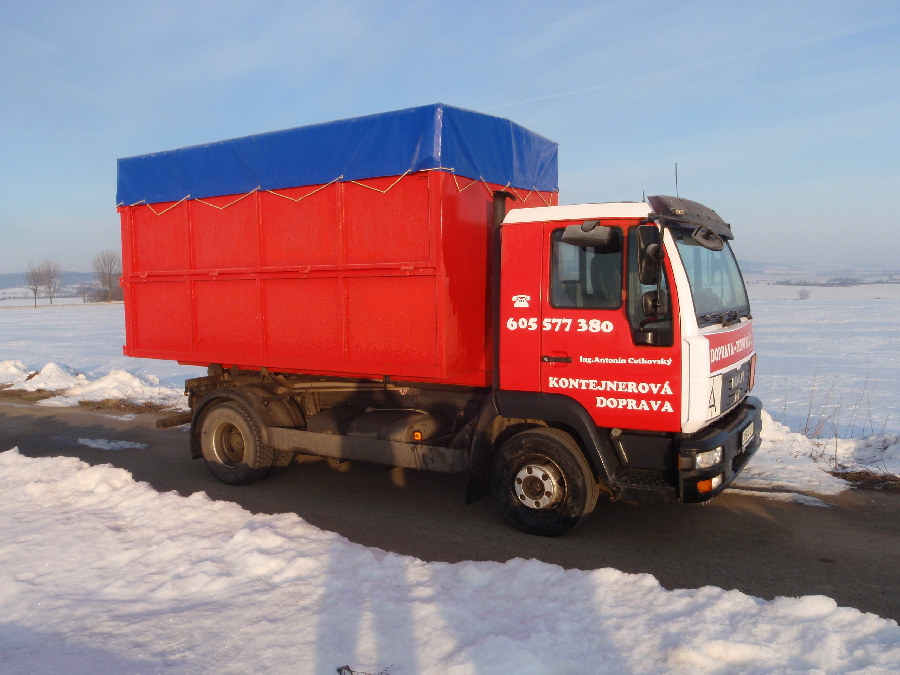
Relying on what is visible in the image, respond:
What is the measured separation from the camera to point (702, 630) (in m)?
3.60

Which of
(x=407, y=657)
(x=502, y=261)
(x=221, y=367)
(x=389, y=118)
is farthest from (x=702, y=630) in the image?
(x=221, y=367)

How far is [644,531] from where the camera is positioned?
556cm

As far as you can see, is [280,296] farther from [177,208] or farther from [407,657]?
[407,657]

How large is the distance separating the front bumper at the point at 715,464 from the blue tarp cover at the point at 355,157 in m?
2.84

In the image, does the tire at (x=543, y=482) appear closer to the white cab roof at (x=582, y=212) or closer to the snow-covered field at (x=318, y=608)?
the snow-covered field at (x=318, y=608)

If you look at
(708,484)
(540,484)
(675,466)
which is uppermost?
(675,466)

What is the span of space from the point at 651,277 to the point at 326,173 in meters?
3.16

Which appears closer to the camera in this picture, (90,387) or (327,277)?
(327,277)

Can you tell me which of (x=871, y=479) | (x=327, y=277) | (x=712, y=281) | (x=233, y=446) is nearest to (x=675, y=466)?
(x=712, y=281)

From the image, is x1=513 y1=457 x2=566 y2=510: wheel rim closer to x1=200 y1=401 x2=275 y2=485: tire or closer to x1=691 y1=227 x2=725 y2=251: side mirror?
x1=691 y1=227 x2=725 y2=251: side mirror

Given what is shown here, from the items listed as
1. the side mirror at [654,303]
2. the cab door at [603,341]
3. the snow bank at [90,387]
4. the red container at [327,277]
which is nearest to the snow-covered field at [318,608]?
the cab door at [603,341]

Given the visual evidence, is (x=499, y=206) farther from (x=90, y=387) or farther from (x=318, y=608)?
(x=90, y=387)

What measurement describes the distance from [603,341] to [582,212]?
0.99 m

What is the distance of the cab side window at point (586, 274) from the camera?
498 centimetres
